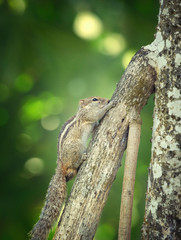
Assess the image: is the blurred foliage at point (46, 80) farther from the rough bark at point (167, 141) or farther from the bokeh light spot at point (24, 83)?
the rough bark at point (167, 141)

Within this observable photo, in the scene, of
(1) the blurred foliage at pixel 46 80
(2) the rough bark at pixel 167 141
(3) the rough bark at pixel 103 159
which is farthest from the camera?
(1) the blurred foliage at pixel 46 80

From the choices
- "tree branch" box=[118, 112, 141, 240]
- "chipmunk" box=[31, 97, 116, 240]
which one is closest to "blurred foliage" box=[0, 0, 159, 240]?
"chipmunk" box=[31, 97, 116, 240]

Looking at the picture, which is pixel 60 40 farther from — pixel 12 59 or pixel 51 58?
pixel 12 59

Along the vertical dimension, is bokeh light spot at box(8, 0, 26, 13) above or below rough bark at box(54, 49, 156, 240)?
above

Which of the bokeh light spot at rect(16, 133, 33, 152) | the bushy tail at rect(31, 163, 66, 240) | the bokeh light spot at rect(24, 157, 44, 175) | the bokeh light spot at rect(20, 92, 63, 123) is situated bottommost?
the bushy tail at rect(31, 163, 66, 240)

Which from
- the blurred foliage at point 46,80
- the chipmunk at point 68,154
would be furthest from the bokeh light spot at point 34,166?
the chipmunk at point 68,154

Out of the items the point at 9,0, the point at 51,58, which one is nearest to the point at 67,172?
the point at 51,58

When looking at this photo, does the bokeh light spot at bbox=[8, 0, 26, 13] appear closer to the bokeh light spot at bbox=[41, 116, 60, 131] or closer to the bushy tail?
the bokeh light spot at bbox=[41, 116, 60, 131]

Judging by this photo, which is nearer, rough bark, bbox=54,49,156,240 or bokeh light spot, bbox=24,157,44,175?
rough bark, bbox=54,49,156,240
